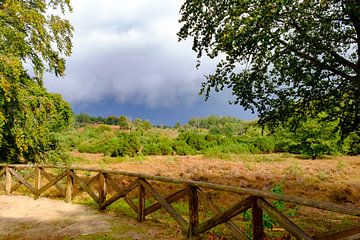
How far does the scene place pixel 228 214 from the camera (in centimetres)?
638

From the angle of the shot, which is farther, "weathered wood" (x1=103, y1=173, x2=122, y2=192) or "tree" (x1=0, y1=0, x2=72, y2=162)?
"tree" (x1=0, y1=0, x2=72, y2=162)

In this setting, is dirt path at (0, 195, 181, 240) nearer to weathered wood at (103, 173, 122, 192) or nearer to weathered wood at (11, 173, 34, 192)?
weathered wood at (103, 173, 122, 192)

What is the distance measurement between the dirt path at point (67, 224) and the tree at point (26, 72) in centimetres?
496

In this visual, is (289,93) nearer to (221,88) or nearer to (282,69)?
(282,69)

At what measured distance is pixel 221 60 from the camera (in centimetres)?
947

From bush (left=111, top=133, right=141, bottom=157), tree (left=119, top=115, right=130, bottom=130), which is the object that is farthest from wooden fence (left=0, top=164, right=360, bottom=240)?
tree (left=119, top=115, right=130, bottom=130)

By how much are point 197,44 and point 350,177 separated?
51.6 feet

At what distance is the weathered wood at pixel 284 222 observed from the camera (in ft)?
16.4

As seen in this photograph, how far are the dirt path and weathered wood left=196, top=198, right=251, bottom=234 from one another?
930 millimetres

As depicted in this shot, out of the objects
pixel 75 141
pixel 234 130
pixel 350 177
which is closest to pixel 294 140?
pixel 350 177

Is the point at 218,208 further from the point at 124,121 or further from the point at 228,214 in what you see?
the point at 124,121

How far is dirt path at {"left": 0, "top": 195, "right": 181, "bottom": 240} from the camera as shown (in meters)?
7.92

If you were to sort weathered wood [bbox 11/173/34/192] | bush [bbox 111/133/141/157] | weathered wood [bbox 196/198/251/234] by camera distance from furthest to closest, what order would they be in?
bush [bbox 111/133/141/157]
weathered wood [bbox 11/173/34/192]
weathered wood [bbox 196/198/251/234]

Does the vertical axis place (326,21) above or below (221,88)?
above
